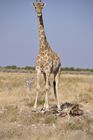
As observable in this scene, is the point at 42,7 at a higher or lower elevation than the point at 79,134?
higher

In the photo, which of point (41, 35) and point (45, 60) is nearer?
point (45, 60)

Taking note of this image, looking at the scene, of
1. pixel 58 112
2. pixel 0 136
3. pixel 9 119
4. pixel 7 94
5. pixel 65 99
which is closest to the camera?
pixel 0 136

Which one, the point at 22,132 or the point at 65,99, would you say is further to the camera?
the point at 65,99

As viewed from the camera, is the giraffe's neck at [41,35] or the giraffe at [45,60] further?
the giraffe's neck at [41,35]

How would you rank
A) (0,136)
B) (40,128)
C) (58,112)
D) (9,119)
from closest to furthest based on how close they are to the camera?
(0,136) < (40,128) < (9,119) < (58,112)

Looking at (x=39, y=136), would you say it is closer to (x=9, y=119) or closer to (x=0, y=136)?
(x=0, y=136)

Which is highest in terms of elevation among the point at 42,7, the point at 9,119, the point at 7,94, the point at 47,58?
the point at 42,7

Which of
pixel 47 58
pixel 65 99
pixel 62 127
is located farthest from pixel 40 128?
pixel 65 99

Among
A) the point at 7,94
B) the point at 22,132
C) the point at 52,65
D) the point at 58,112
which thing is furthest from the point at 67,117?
the point at 7,94

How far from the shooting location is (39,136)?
39.1ft

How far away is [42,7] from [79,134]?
6726mm

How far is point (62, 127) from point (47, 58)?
4.08m

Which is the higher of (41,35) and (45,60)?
(41,35)

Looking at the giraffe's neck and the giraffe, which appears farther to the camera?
the giraffe's neck
